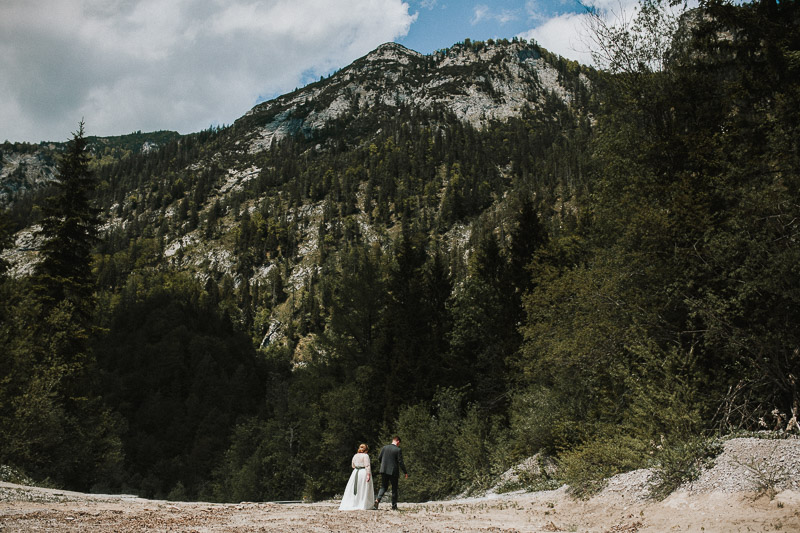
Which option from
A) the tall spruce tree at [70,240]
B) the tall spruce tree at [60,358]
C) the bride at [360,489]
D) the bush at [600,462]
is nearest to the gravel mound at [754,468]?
the bush at [600,462]

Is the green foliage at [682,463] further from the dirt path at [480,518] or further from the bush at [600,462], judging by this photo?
the bush at [600,462]

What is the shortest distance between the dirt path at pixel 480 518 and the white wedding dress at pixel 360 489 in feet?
6.30

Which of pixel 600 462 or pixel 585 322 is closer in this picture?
pixel 600 462

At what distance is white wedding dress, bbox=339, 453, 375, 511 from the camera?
468 inches

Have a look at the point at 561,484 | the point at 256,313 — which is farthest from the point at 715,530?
the point at 256,313

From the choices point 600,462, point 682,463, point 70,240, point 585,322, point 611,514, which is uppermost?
point 70,240

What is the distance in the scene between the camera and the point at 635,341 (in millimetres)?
14812

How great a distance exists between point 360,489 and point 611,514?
19.8 ft

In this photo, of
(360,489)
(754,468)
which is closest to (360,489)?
(360,489)

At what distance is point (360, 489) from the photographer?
39.4 feet

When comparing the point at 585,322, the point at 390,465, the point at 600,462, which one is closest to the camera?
the point at 600,462

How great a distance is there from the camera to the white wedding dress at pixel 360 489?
11.9 meters

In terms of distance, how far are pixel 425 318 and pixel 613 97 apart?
17.3 meters

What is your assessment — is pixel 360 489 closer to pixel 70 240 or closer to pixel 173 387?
pixel 70 240
